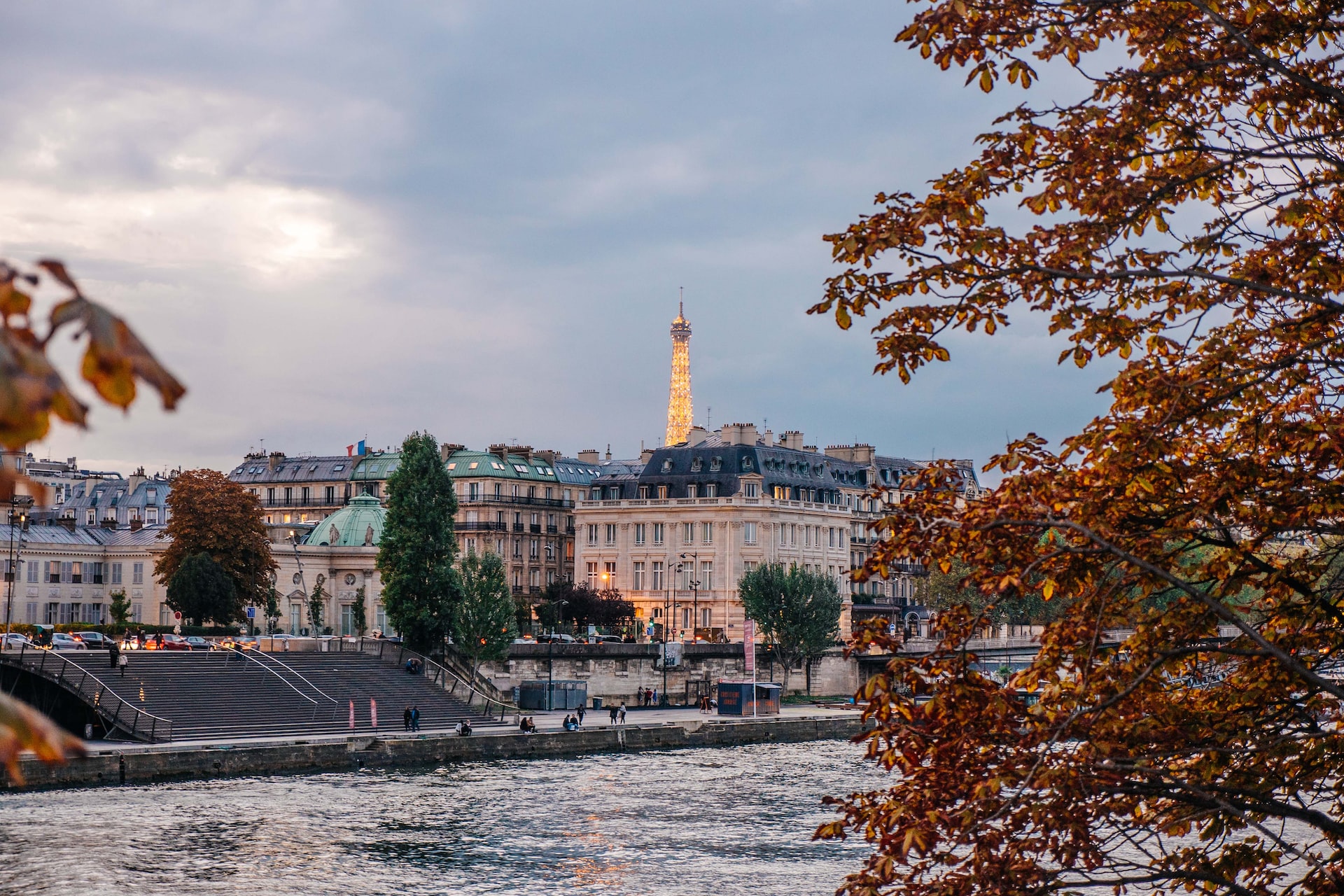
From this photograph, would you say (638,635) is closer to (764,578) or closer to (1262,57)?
(764,578)

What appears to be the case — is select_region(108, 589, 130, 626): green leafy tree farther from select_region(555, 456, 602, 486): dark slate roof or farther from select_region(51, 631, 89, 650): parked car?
select_region(555, 456, 602, 486): dark slate roof

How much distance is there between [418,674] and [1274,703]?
7366 cm

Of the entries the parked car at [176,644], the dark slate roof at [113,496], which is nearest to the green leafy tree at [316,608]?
the parked car at [176,644]

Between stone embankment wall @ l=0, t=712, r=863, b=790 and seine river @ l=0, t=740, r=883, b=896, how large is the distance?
4.42ft

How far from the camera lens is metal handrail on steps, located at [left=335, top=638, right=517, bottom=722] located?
81.6 m

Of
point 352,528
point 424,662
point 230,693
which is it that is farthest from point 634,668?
point 230,693

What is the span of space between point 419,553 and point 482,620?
5.01 m

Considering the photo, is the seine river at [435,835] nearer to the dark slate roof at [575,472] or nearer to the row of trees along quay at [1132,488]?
the row of trees along quay at [1132,488]

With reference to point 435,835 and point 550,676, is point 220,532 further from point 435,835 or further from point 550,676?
point 435,835

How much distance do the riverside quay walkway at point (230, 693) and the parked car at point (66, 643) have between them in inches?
207

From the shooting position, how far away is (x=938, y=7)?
11.0 m

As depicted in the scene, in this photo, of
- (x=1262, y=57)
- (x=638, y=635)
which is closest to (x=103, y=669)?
(x=638, y=635)

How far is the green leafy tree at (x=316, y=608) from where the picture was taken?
10931 cm

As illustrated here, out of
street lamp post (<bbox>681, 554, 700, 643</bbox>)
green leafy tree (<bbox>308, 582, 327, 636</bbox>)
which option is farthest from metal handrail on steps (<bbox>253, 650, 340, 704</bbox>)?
street lamp post (<bbox>681, 554, 700, 643</bbox>)
